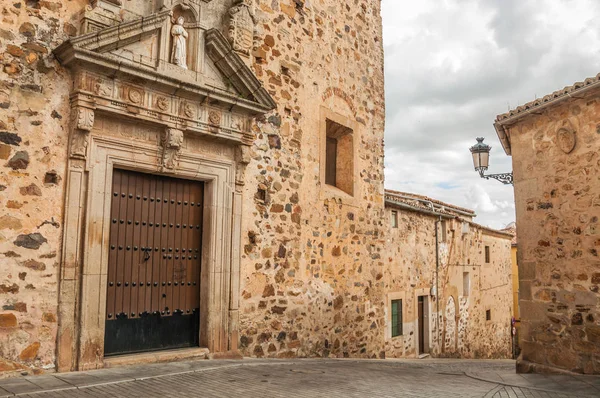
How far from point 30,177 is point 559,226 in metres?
6.40

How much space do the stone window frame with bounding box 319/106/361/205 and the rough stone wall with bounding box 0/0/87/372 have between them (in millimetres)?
3983

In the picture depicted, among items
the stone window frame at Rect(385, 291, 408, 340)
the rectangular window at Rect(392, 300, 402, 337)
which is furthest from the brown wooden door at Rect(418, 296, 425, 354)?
the rectangular window at Rect(392, 300, 402, 337)

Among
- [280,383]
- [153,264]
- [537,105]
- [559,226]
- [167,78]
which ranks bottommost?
[280,383]

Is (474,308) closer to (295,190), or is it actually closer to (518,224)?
(518,224)

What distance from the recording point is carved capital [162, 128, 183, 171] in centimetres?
564

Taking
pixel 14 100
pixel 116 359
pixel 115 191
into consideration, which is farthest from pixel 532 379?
pixel 14 100

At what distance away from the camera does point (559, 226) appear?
679 centimetres

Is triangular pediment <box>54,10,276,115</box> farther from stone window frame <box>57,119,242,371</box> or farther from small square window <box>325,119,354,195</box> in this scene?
small square window <box>325,119,354,195</box>

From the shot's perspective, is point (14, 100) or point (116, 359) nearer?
point (14, 100)

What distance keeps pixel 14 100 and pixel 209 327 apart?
320 cm

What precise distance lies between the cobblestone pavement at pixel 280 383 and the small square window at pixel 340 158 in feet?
11.0

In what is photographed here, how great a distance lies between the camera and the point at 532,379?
592cm

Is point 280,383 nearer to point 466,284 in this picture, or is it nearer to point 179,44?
point 179,44

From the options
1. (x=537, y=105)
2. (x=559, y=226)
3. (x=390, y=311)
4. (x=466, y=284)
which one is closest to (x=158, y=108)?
(x=537, y=105)
